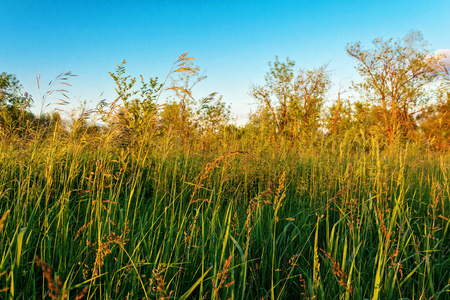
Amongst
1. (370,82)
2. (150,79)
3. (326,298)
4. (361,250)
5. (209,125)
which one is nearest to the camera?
(326,298)

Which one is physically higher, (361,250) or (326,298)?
(361,250)

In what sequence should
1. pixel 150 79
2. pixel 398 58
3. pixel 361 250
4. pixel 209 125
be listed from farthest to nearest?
pixel 398 58
pixel 150 79
pixel 209 125
pixel 361 250

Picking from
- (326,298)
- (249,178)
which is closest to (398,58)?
(249,178)

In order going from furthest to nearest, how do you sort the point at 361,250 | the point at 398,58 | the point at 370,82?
the point at 370,82, the point at 398,58, the point at 361,250

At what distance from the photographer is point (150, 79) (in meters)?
7.80

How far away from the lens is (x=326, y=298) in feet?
3.81

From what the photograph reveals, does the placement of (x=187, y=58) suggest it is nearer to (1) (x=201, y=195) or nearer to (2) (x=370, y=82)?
(1) (x=201, y=195)

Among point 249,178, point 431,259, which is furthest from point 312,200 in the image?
point 431,259

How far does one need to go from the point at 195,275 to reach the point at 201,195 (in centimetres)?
110

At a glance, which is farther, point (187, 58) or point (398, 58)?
point (398, 58)

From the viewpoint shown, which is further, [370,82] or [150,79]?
[370,82]

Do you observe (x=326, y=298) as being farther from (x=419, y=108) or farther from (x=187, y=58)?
(x=419, y=108)

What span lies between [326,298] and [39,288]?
1416 mm

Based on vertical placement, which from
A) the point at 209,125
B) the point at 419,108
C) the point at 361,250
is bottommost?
the point at 361,250
